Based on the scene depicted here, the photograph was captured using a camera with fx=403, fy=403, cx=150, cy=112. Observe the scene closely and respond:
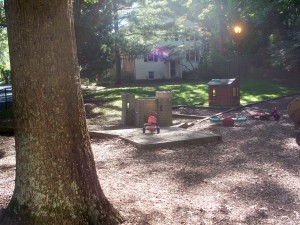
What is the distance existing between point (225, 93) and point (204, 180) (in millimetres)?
10648

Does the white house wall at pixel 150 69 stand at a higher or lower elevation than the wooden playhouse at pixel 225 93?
higher

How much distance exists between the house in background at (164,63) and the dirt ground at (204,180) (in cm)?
3797

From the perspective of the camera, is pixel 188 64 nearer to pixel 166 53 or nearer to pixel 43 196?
pixel 166 53

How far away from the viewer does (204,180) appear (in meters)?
5.75

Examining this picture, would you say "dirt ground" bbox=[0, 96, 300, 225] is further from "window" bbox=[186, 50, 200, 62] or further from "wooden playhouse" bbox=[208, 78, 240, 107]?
"window" bbox=[186, 50, 200, 62]

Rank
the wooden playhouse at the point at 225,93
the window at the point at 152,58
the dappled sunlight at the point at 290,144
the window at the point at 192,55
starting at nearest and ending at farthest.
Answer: the dappled sunlight at the point at 290,144 < the wooden playhouse at the point at 225,93 < the window at the point at 192,55 < the window at the point at 152,58

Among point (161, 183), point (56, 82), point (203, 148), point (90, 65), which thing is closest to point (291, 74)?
point (90, 65)

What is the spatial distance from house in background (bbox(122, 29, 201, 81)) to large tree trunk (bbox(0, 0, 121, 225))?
1689 inches

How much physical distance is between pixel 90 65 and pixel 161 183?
72.8 ft

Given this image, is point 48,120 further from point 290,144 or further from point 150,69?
point 150,69

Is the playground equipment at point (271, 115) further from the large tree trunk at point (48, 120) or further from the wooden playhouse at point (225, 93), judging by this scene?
the large tree trunk at point (48, 120)

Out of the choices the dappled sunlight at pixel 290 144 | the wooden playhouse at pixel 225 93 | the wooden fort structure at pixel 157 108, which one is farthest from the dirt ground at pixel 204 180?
the wooden playhouse at pixel 225 93

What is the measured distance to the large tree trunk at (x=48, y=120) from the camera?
3.65 metres

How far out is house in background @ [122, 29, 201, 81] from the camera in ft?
154
